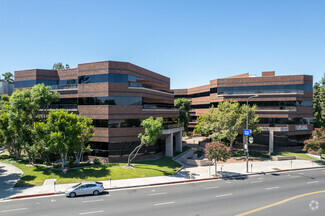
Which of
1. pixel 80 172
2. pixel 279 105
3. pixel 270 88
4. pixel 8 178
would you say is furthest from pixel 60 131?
pixel 279 105

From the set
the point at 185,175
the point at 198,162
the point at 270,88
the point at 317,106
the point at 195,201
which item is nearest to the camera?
the point at 195,201

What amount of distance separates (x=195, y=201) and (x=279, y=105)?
35.4 m

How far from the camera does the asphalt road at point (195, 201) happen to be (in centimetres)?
1490

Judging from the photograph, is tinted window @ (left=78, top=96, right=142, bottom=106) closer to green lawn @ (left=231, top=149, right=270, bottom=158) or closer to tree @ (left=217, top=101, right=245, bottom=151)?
tree @ (left=217, top=101, right=245, bottom=151)

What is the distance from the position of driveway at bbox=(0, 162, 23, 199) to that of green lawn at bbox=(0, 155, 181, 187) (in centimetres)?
63

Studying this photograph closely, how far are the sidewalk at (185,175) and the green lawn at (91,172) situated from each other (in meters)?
1.03

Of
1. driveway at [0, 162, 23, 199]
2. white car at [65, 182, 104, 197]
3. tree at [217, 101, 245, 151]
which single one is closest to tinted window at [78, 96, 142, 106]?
driveway at [0, 162, 23, 199]

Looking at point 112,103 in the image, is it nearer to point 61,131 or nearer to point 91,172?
point 61,131

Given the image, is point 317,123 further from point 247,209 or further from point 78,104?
point 78,104

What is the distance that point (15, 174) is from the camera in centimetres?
2358

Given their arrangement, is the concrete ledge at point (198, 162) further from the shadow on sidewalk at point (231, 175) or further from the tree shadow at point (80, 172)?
the tree shadow at point (80, 172)

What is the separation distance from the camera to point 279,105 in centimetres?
4100

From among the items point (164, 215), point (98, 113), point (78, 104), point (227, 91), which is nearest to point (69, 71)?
point (78, 104)

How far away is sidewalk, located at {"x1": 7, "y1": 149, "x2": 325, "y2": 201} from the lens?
19.3m
